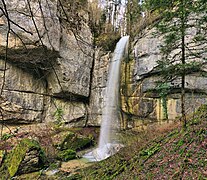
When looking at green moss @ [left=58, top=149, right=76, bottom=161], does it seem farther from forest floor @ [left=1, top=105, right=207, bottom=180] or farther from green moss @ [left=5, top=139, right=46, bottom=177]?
forest floor @ [left=1, top=105, right=207, bottom=180]

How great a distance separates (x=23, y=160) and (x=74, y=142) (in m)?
4.19

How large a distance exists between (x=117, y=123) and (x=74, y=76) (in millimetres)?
4151

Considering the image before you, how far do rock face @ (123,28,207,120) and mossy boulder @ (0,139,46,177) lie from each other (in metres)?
6.87

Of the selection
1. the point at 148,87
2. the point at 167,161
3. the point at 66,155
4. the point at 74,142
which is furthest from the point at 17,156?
the point at 148,87

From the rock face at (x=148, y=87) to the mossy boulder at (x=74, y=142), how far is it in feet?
11.0

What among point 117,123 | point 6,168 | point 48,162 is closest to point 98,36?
point 117,123

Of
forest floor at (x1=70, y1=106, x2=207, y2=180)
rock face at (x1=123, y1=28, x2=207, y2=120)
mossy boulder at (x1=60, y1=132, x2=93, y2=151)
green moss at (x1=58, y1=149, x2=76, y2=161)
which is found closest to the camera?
forest floor at (x1=70, y1=106, x2=207, y2=180)

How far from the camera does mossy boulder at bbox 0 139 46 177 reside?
20.8 feet

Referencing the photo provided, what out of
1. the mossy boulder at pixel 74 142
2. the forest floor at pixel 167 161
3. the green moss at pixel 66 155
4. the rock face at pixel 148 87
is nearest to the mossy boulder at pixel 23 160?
the green moss at pixel 66 155

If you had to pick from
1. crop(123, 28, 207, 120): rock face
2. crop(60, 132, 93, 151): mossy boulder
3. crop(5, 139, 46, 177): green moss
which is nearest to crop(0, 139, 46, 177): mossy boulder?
crop(5, 139, 46, 177): green moss

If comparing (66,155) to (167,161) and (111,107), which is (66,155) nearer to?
(111,107)

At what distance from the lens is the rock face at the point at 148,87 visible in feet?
36.5

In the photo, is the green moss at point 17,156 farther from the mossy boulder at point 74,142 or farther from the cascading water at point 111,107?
the cascading water at point 111,107

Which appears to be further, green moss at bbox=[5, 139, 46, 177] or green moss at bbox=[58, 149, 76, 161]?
green moss at bbox=[58, 149, 76, 161]
